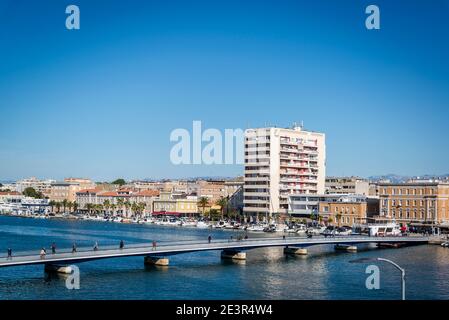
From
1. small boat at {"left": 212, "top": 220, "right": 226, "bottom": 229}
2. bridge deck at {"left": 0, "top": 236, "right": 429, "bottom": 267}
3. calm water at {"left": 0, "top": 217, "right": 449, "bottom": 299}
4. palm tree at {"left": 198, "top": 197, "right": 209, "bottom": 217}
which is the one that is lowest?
calm water at {"left": 0, "top": 217, "right": 449, "bottom": 299}

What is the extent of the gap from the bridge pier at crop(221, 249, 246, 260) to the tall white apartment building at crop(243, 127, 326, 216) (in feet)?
63.0

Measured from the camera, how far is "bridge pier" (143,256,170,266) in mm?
16562

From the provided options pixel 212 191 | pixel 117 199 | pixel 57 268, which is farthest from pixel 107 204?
pixel 57 268

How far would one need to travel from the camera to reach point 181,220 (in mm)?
41969

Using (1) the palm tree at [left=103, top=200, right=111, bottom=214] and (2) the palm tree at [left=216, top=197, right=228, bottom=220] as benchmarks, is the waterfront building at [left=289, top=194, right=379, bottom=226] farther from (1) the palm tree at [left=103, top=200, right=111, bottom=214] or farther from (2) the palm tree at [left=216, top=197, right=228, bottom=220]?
(1) the palm tree at [left=103, top=200, right=111, bottom=214]

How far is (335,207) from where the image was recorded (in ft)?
117

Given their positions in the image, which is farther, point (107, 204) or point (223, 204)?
point (107, 204)

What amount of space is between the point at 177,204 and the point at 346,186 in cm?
1221

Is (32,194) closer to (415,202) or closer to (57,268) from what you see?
(415,202)

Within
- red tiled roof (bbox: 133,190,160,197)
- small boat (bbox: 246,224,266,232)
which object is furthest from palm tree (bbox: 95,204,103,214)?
small boat (bbox: 246,224,266,232)

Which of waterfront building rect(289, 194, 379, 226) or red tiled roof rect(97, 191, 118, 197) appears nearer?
waterfront building rect(289, 194, 379, 226)
